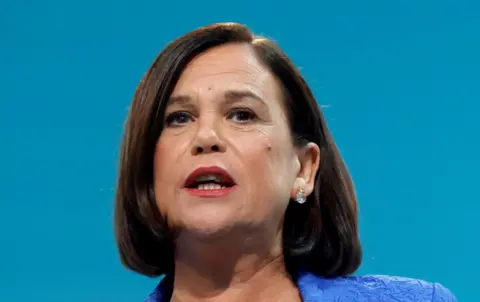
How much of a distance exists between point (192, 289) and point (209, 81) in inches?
11.8

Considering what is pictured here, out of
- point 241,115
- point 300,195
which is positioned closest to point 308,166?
point 300,195

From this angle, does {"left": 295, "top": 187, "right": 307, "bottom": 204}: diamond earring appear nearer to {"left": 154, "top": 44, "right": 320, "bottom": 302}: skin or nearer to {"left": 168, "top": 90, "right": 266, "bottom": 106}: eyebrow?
{"left": 154, "top": 44, "right": 320, "bottom": 302}: skin

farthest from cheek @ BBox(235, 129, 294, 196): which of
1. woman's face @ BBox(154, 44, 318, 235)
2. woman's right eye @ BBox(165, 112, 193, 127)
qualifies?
woman's right eye @ BBox(165, 112, 193, 127)

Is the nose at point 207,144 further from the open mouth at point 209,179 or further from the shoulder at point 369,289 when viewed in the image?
the shoulder at point 369,289

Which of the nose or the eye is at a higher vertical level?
the eye

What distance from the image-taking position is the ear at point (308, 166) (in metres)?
1.27

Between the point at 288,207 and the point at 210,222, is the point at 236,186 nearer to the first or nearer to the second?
the point at 210,222

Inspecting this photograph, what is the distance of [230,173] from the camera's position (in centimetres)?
113

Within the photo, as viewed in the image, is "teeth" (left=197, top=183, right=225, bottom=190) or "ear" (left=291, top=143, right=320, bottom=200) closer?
"teeth" (left=197, top=183, right=225, bottom=190)

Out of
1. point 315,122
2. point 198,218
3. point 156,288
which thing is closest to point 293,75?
point 315,122

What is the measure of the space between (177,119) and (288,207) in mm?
232

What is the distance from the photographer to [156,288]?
1327mm

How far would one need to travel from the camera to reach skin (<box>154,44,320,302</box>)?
A: 114 cm

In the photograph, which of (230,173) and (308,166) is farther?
(308,166)
